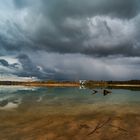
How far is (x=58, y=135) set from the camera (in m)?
10.7

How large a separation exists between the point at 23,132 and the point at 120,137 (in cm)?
464

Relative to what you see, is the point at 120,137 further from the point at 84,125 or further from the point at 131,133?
the point at 84,125

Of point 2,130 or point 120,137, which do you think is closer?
point 120,137

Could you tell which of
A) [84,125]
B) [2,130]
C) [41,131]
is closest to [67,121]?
[84,125]

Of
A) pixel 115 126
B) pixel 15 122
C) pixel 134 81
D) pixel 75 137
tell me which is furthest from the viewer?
pixel 134 81

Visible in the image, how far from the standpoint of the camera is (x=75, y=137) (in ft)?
33.8

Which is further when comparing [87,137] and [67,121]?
[67,121]

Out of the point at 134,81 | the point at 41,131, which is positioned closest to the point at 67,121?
the point at 41,131

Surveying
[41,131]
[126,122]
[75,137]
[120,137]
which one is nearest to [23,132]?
[41,131]

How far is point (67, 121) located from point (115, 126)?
3.02 m

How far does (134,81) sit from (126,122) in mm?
187045

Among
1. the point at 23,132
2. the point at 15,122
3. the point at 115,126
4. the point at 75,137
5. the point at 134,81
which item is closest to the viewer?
the point at 75,137

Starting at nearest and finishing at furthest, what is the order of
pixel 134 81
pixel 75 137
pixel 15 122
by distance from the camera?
pixel 75 137, pixel 15 122, pixel 134 81

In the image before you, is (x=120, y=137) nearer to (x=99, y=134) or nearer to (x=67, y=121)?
(x=99, y=134)
